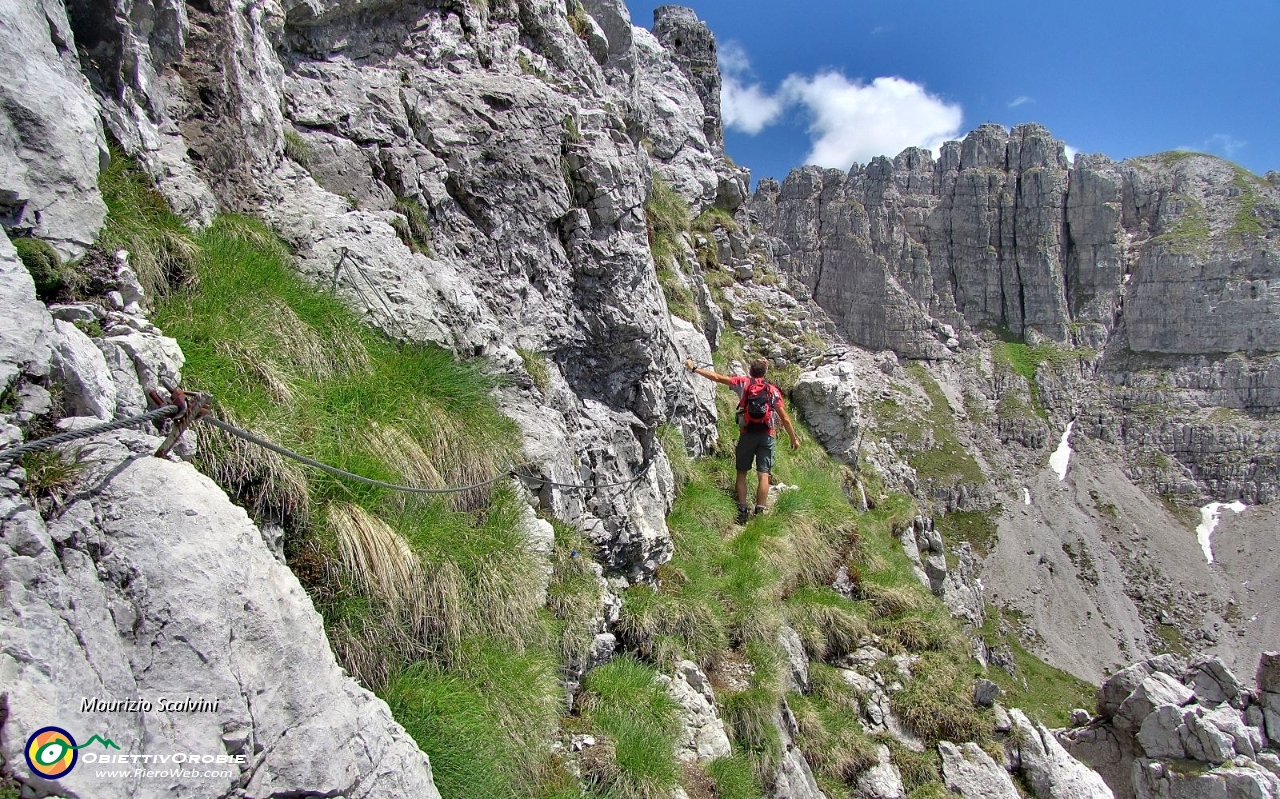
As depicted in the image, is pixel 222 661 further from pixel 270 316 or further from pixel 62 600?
pixel 270 316

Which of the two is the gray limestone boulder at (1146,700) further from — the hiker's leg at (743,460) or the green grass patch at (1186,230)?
the green grass patch at (1186,230)

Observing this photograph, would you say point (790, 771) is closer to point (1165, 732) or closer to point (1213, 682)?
point (1165, 732)

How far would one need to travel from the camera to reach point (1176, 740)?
15320 millimetres

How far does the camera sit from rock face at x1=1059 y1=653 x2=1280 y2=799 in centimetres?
1416

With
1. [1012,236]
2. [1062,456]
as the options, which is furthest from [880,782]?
[1012,236]

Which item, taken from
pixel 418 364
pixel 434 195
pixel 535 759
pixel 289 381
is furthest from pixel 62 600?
pixel 434 195

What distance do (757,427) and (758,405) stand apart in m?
0.40

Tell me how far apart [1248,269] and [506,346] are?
17143cm

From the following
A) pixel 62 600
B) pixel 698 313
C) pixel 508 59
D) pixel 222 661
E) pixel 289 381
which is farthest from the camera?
pixel 698 313

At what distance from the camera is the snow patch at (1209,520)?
107469 mm

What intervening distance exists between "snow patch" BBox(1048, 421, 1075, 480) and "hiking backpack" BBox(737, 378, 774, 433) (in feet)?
438

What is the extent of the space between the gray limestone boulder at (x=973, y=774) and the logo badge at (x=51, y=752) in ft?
28.6

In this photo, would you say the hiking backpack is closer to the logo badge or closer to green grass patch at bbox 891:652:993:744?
green grass patch at bbox 891:652:993:744

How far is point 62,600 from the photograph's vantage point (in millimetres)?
2551
